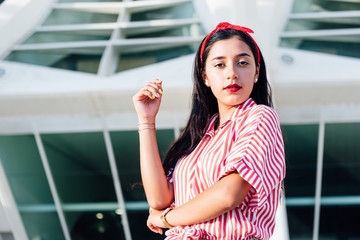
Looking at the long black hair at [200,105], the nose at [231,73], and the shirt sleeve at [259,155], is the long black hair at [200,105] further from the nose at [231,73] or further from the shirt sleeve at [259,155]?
the shirt sleeve at [259,155]

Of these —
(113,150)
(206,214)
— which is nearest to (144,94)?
(206,214)

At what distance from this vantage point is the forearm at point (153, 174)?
68.5 inches

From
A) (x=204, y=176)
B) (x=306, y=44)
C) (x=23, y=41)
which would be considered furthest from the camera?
(x=23, y=41)

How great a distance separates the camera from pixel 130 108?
6.30 meters

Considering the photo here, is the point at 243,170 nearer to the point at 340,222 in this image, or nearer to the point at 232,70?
the point at 232,70

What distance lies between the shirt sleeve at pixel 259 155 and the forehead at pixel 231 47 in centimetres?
28

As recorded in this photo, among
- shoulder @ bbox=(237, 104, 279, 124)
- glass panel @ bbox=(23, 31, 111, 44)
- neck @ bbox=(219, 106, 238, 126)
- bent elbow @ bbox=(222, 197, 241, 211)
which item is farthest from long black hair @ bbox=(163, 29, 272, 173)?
glass panel @ bbox=(23, 31, 111, 44)

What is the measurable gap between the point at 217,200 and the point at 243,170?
16 cm

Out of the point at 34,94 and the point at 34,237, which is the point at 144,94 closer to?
the point at 34,94

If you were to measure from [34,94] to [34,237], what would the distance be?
11.3ft

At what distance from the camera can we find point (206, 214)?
1.50 metres

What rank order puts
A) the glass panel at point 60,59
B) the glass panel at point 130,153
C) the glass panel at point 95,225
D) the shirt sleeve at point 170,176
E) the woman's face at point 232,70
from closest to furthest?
1. the woman's face at point 232,70
2. the shirt sleeve at point 170,176
3. the glass panel at point 130,153
4. the glass panel at point 60,59
5. the glass panel at point 95,225

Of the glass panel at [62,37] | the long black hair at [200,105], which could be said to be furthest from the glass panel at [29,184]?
the long black hair at [200,105]

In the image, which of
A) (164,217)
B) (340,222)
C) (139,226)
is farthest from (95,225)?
(164,217)
